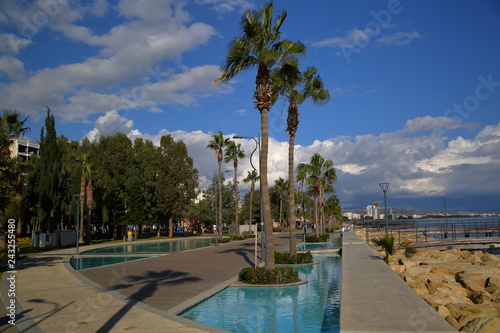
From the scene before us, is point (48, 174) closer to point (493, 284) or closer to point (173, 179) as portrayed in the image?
point (173, 179)

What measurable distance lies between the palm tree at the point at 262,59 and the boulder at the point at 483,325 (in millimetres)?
8145

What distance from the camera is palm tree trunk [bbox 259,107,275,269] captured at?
16.3 meters

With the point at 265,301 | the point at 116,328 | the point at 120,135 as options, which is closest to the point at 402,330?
the point at 116,328

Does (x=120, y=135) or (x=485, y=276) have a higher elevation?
(x=120, y=135)

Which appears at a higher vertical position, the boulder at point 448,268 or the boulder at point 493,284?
the boulder at point 493,284

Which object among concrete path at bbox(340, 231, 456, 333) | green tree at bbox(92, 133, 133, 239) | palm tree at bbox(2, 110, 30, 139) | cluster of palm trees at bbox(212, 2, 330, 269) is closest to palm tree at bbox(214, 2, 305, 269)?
cluster of palm trees at bbox(212, 2, 330, 269)

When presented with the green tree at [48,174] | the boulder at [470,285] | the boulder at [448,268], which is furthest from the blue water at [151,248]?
the boulder at [470,285]

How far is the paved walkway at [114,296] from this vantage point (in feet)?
29.8

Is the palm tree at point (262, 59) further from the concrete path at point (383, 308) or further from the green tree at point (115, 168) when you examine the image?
the green tree at point (115, 168)

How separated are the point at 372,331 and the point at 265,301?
644 cm

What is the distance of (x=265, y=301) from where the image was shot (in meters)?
13.3

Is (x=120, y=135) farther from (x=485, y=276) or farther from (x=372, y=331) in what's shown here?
(x=372, y=331)

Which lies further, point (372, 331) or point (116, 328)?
point (116, 328)

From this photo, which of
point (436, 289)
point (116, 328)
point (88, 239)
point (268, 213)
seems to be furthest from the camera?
point (88, 239)
